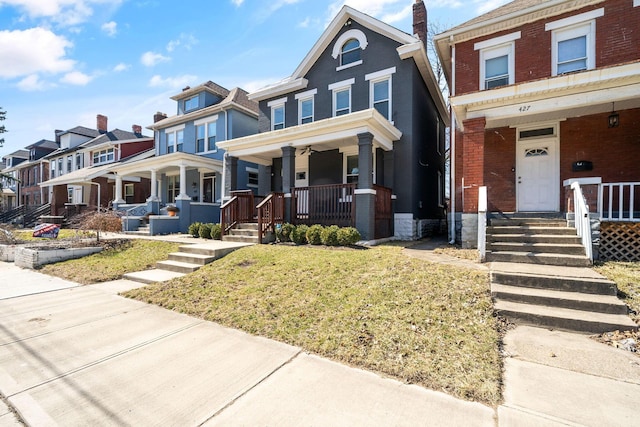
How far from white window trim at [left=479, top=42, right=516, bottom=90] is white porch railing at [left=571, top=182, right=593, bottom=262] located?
15.6ft

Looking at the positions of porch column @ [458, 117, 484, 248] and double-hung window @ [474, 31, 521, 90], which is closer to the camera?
porch column @ [458, 117, 484, 248]

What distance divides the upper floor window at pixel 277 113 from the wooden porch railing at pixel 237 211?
4705mm

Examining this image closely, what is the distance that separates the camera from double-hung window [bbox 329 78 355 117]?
12.4m

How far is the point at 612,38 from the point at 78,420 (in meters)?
13.1

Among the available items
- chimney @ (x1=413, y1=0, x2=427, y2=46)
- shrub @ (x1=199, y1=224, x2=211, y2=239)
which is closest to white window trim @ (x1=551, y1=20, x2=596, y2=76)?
chimney @ (x1=413, y1=0, x2=427, y2=46)

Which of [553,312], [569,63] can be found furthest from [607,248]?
[569,63]

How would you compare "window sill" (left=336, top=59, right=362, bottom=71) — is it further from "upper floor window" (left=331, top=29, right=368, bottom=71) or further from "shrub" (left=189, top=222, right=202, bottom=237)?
"shrub" (left=189, top=222, right=202, bottom=237)

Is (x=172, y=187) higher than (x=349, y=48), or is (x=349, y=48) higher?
(x=349, y=48)

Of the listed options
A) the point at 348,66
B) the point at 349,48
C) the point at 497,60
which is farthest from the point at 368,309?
the point at 349,48

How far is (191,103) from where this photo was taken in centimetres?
1911

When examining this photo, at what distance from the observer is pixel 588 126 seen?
852cm

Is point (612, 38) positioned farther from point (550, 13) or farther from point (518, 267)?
point (518, 267)

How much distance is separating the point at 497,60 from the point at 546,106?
3397 millimetres

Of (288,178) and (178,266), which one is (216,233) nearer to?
(288,178)
